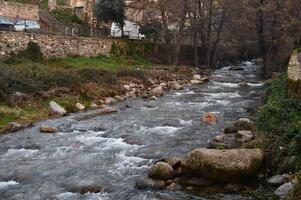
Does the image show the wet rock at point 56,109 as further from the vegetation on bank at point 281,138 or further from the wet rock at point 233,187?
the wet rock at point 233,187

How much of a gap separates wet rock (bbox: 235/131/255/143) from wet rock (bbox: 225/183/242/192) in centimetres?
388

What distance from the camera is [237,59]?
59375 millimetres

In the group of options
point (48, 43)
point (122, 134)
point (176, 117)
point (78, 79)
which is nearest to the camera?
point (122, 134)

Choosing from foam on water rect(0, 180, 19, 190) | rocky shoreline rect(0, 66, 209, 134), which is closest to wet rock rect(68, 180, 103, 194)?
foam on water rect(0, 180, 19, 190)

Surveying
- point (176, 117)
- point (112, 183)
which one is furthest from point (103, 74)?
point (112, 183)

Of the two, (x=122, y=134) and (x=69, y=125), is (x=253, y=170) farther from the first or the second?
(x=69, y=125)

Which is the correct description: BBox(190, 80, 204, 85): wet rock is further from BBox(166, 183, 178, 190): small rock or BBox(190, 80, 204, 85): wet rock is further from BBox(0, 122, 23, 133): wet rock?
BBox(166, 183, 178, 190): small rock

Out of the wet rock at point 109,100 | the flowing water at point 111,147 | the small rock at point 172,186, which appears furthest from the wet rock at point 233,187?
the wet rock at point 109,100

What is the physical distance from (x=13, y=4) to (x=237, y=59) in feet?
93.8

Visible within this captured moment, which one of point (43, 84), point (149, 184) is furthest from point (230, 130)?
point (43, 84)

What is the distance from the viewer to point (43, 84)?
1013 inches

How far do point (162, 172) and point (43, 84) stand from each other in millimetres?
14487

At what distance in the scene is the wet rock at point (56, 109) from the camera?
23.2 m

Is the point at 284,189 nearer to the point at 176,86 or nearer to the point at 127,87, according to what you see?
the point at 127,87
